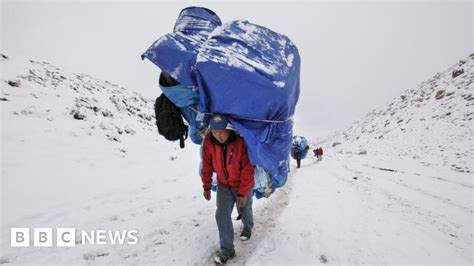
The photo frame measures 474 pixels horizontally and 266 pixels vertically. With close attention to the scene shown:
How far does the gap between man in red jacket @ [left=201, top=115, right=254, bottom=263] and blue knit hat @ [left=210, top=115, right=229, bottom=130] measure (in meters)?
0.11

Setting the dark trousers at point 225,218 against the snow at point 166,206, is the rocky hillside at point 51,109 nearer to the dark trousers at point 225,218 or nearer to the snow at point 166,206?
the snow at point 166,206

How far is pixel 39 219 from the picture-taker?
14.6 feet

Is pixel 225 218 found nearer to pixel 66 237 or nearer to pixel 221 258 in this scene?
pixel 221 258

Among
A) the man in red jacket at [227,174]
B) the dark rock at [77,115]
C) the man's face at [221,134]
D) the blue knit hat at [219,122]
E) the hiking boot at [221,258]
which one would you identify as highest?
the dark rock at [77,115]

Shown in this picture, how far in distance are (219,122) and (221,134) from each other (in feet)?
0.64

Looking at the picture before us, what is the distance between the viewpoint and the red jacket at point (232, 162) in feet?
11.4

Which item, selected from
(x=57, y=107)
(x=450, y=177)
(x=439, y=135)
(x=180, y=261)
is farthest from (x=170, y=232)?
(x=439, y=135)

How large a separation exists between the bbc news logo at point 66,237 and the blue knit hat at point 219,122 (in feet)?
7.43

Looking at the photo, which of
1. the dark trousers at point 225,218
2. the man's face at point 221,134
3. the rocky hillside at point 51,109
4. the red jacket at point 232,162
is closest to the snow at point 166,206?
the rocky hillside at point 51,109

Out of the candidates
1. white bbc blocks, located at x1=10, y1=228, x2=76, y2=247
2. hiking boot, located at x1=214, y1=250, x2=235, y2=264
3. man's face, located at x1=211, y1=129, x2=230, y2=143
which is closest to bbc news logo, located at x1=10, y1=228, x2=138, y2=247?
white bbc blocks, located at x1=10, y1=228, x2=76, y2=247

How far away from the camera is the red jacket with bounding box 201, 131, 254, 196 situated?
3.49 m

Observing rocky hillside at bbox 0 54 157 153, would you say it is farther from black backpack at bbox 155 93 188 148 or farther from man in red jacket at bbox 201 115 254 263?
man in red jacket at bbox 201 115 254 263

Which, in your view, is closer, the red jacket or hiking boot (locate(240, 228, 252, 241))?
the red jacket

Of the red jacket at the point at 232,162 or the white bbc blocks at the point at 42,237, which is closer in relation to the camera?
the red jacket at the point at 232,162
